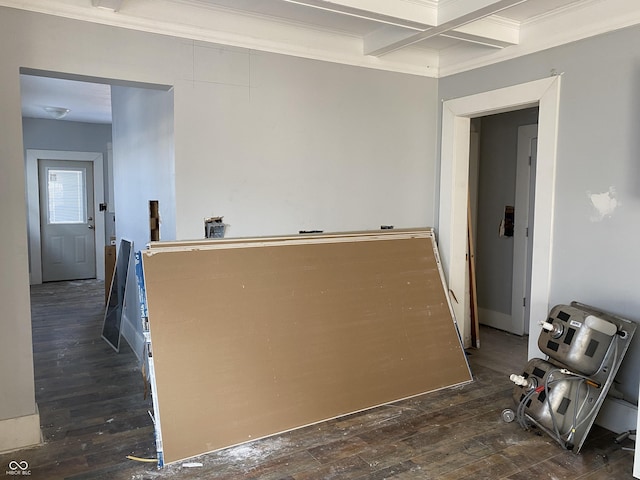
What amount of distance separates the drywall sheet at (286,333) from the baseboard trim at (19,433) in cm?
81

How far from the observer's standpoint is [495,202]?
5355 millimetres

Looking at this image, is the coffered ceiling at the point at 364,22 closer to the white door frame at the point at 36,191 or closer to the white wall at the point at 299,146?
the white wall at the point at 299,146

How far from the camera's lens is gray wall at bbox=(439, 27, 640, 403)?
9.63 feet

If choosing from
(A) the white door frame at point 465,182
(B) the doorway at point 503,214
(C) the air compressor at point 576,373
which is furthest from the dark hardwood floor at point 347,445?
(B) the doorway at point 503,214

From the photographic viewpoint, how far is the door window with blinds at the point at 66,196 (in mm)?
8055

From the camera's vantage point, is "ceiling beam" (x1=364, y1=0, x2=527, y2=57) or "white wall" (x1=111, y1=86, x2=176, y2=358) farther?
"white wall" (x1=111, y1=86, x2=176, y2=358)

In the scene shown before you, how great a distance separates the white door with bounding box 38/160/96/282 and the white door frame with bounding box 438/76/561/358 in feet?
21.2

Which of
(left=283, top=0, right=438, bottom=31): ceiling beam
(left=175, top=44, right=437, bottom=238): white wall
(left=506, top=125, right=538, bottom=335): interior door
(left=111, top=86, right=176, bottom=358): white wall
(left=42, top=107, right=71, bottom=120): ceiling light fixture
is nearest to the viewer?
(left=283, top=0, right=438, bottom=31): ceiling beam

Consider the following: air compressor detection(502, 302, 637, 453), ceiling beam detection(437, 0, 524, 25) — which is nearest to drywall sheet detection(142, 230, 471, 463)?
air compressor detection(502, 302, 637, 453)

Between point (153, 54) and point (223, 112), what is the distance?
21.2 inches

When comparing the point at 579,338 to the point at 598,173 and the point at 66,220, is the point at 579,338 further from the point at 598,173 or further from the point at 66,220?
the point at 66,220

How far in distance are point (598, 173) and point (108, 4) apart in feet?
10.1
